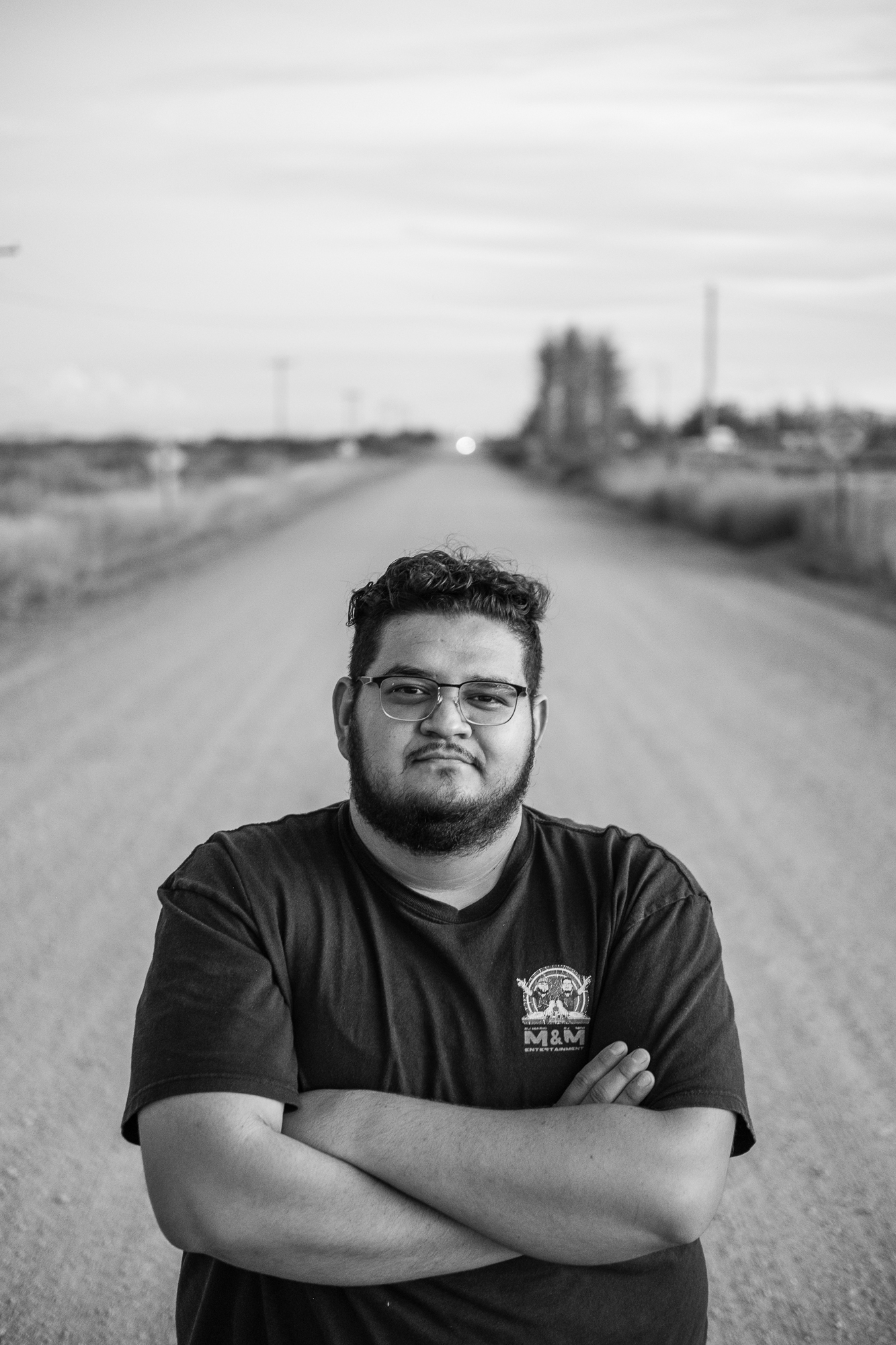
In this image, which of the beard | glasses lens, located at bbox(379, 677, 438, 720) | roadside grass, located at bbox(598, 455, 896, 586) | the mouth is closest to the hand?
the beard

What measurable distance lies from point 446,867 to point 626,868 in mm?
311

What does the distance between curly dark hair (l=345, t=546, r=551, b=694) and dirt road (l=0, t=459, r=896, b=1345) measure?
5.31ft

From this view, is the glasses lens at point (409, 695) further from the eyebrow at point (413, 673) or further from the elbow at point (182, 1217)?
the elbow at point (182, 1217)

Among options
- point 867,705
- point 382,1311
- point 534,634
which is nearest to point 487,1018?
point 382,1311

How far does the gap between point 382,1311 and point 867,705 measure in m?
7.93

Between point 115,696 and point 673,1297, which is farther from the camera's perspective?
point 115,696

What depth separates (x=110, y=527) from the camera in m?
22.5

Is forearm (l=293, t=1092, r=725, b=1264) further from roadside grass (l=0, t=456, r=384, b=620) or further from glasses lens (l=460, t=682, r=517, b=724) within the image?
roadside grass (l=0, t=456, r=384, b=620)

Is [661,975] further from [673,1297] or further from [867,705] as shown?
[867,705]

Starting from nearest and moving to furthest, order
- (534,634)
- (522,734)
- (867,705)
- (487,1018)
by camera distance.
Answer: (487,1018) → (522,734) → (534,634) → (867,705)

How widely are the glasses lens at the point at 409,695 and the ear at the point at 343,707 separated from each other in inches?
4.5

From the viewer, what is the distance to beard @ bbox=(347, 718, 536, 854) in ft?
7.09

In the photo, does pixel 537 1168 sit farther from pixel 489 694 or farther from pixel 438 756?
pixel 489 694

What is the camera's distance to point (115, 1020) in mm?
4328
